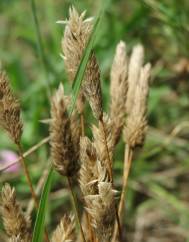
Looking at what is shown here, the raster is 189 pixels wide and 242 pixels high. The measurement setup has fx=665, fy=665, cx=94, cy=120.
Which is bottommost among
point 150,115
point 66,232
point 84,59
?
point 150,115

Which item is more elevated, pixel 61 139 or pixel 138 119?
pixel 61 139

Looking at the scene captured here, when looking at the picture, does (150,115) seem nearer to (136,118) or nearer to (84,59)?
(136,118)

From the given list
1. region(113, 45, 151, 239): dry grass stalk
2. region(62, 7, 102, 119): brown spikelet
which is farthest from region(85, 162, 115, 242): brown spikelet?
region(113, 45, 151, 239): dry grass stalk

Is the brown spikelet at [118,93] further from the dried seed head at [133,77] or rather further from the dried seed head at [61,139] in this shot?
the dried seed head at [61,139]

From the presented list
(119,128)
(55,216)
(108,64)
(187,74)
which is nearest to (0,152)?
(55,216)

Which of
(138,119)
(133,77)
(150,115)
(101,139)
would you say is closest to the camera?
(101,139)

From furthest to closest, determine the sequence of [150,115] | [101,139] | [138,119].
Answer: [150,115] < [138,119] < [101,139]

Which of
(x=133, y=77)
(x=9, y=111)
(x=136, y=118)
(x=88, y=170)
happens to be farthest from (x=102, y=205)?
(x=133, y=77)

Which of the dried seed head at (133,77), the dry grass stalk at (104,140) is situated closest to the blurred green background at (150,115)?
the dried seed head at (133,77)
